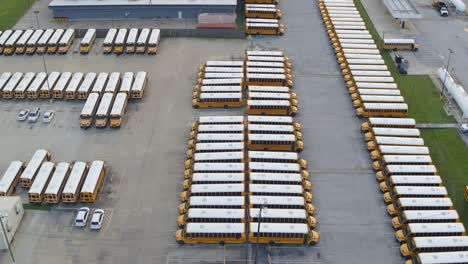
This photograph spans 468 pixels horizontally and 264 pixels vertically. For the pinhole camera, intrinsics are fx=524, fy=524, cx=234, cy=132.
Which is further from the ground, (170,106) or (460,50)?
(460,50)

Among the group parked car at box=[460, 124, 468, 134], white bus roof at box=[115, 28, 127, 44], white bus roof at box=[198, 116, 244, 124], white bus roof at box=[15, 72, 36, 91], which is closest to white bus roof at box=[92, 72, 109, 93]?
white bus roof at box=[15, 72, 36, 91]

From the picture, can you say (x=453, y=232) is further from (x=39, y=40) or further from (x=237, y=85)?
(x=39, y=40)

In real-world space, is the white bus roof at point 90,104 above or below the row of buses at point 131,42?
below

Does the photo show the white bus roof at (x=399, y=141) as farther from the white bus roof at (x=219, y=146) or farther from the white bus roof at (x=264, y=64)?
the white bus roof at (x=264, y=64)

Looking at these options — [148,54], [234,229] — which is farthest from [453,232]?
[148,54]

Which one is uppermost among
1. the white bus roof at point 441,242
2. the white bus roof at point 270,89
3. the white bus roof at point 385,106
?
the white bus roof at point 270,89

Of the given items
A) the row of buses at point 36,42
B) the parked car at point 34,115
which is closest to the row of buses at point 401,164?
the parked car at point 34,115

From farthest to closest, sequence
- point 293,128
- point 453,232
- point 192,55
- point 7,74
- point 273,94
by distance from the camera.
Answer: point 192,55, point 7,74, point 273,94, point 293,128, point 453,232
